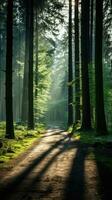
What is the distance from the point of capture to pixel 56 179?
318 inches

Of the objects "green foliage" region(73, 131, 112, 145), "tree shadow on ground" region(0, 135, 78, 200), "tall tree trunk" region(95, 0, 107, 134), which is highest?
"tall tree trunk" region(95, 0, 107, 134)

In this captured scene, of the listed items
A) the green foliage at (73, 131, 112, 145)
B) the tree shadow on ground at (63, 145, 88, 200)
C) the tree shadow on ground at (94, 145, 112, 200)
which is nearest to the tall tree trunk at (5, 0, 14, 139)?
the green foliage at (73, 131, 112, 145)

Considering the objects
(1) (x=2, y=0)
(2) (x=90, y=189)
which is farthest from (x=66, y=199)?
(1) (x=2, y=0)

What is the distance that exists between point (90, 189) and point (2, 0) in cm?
2387

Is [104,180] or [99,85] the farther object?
[99,85]

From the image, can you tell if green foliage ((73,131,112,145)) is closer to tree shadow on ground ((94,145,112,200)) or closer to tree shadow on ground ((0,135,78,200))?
tree shadow on ground ((0,135,78,200))

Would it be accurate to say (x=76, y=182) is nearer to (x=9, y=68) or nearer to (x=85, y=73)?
(x=9, y=68)

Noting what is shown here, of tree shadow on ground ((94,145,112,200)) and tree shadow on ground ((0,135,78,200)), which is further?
tree shadow on ground ((0,135,78,200))

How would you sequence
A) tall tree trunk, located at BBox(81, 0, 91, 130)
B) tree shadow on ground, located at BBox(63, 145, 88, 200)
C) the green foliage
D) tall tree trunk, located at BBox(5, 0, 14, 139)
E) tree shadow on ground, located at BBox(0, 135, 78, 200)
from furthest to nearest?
tall tree trunk, located at BBox(81, 0, 91, 130), tall tree trunk, located at BBox(5, 0, 14, 139), the green foliage, tree shadow on ground, located at BBox(0, 135, 78, 200), tree shadow on ground, located at BBox(63, 145, 88, 200)

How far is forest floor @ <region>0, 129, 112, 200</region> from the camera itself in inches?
262

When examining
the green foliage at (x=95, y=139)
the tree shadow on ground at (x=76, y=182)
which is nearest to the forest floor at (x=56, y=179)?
the tree shadow on ground at (x=76, y=182)

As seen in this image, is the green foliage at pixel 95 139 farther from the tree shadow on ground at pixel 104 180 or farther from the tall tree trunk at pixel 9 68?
the tree shadow on ground at pixel 104 180

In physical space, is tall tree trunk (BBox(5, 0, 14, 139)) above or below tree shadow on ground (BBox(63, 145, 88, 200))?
above

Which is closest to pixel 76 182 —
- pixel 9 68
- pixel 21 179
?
pixel 21 179
